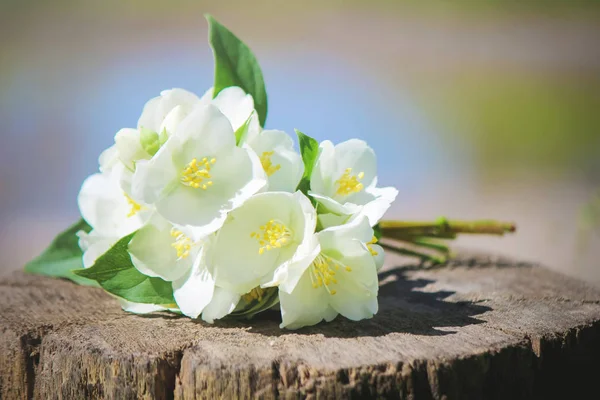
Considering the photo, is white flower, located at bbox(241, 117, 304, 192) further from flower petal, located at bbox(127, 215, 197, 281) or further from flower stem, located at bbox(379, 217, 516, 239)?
flower stem, located at bbox(379, 217, 516, 239)

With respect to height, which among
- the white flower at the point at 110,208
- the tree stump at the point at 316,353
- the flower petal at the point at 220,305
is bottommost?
the tree stump at the point at 316,353

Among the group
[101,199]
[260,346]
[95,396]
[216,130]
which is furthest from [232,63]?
[95,396]

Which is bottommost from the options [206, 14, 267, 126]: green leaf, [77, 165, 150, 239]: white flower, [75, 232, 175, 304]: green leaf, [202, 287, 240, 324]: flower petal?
[202, 287, 240, 324]: flower petal

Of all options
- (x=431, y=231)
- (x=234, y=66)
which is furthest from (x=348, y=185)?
(x=431, y=231)

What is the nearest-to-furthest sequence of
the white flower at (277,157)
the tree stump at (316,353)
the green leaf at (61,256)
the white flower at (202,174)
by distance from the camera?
the tree stump at (316,353), the white flower at (202,174), the white flower at (277,157), the green leaf at (61,256)

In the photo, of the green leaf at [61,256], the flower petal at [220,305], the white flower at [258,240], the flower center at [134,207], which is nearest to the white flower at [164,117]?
the flower center at [134,207]

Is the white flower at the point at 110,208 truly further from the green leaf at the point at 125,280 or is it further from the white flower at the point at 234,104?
the white flower at the point at 234,104

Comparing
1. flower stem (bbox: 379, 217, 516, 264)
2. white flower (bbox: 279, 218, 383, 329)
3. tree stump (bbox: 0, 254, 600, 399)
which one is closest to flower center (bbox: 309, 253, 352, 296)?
white flower (bbox: 279, 218, 383, 329)

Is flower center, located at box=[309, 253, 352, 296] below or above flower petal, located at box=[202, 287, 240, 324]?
above
